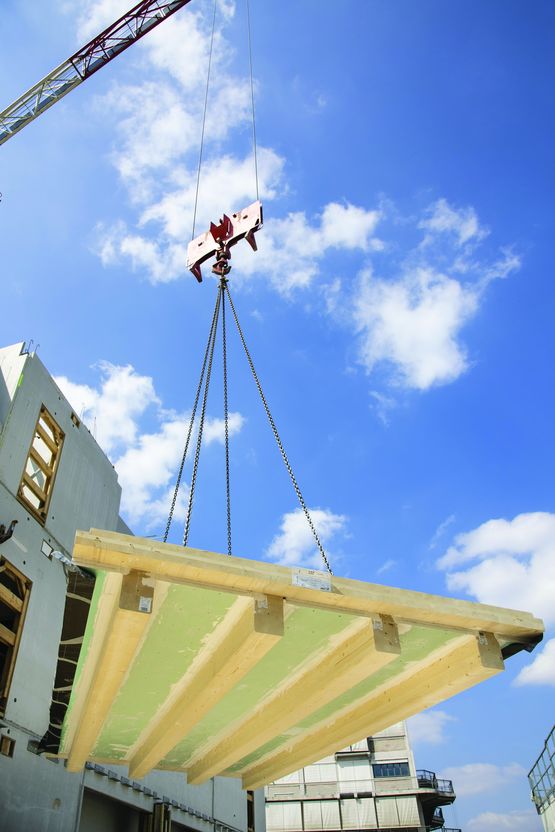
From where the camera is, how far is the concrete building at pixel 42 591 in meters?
13.5

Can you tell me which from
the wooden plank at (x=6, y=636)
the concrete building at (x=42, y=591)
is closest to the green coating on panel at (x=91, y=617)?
the concrete building at (x=42, y=591)

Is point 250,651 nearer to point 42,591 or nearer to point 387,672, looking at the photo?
point 387,672

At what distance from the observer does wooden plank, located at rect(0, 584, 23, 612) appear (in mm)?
13891

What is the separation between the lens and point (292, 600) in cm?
566

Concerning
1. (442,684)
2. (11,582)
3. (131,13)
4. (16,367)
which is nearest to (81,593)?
(11,582)

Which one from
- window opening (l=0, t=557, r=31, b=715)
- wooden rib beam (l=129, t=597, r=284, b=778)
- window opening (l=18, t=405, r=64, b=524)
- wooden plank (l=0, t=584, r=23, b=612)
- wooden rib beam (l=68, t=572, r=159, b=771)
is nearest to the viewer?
wooden rib beam (l=68, t=572, r=159, b=771)

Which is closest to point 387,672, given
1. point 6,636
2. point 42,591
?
point 6,636

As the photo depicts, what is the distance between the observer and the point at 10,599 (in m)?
14.2

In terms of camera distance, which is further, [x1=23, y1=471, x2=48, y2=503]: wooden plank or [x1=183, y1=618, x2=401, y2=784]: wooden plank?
[x1=23, y1=471, x2=48, y2=503]: wooden plank

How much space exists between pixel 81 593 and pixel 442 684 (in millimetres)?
10804

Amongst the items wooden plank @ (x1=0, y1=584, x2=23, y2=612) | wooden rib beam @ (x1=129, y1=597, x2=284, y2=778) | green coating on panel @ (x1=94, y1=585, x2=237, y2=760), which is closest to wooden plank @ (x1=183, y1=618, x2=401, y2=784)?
wooden rib beam @ (x1=129, y1=597, x2=284, y2=778)

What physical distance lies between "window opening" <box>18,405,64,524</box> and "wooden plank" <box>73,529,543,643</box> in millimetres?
11243

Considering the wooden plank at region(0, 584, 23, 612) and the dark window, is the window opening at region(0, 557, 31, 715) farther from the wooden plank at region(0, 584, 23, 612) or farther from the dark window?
the dark window

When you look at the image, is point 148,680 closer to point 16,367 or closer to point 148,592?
point 148,592
